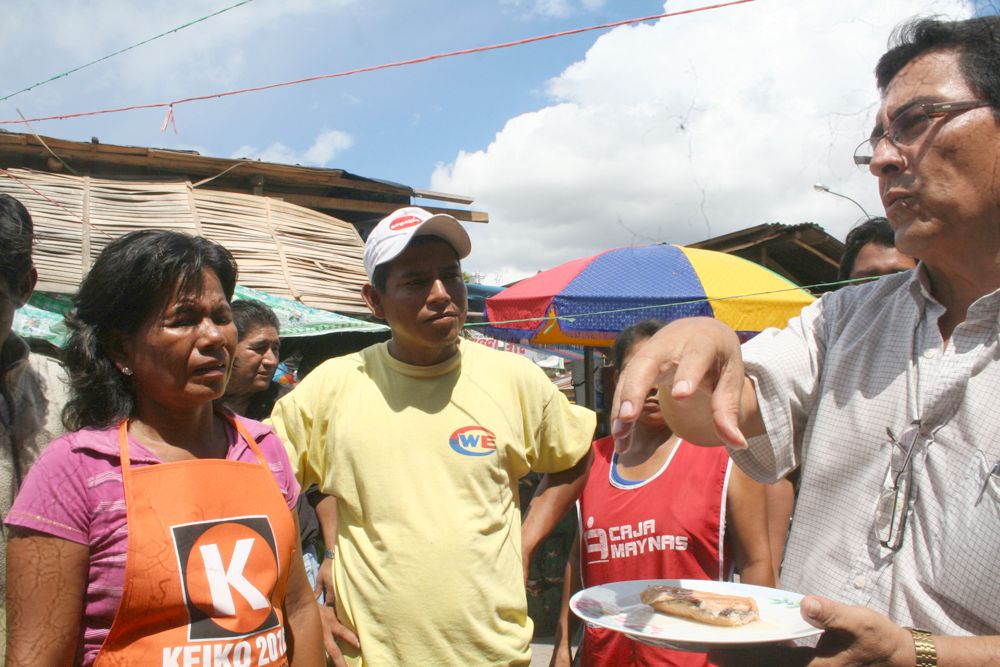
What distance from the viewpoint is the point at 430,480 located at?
7.55ft

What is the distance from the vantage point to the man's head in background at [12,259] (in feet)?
6.03

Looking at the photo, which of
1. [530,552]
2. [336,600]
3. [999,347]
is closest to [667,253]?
[530,552]

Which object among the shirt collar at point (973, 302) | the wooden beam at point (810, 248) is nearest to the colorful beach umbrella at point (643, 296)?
the shirt collar at point (973, 302)

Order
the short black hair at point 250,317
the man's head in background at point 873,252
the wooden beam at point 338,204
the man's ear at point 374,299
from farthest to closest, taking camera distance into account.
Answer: the wooden beam at point 338,204, the short black hair at point 250,317, the man's head in background at point 873,252, the man's ear at point 374,299

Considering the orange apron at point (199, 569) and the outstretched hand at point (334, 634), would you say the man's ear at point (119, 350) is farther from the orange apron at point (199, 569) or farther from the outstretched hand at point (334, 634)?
the outstretched hand at point (334, 634)

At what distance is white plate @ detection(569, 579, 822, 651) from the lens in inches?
50.1

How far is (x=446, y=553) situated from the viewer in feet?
7.26

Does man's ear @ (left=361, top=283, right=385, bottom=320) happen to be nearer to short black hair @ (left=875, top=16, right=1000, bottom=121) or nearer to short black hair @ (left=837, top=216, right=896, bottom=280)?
short black hair @ (left=875, top=16, right=1000, bottom=121)

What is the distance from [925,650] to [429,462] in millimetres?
1455

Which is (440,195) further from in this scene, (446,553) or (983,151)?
(983,151)

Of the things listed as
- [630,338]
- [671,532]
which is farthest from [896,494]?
[630,338]

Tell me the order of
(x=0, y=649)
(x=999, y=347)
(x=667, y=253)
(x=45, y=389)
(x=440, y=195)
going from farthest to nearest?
(x=440, y=195) → (x=667, y=253) → (x=45, y=389) → (x=0, y=649) → (x=999, y=347)

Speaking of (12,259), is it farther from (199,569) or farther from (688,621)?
(688,621)

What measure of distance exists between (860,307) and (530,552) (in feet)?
4.78
